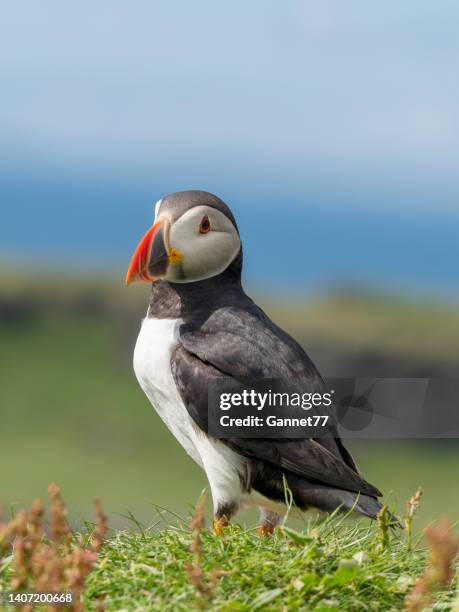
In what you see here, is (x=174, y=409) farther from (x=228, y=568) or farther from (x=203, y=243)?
(x=228, y=568)

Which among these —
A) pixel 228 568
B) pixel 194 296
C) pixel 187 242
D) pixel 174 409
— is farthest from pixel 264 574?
pixel 187 242

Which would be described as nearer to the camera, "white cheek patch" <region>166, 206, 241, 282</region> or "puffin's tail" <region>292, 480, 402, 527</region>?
"puffin's tail" <region>292, 480, 402, 527</region>

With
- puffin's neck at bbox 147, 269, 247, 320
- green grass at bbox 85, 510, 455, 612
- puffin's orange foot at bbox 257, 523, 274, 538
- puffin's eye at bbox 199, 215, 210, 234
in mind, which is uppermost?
puffin's eye at bbox 199, 215, 210, 234

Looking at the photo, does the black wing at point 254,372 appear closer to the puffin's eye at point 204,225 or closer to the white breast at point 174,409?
the white breast at point 174,409

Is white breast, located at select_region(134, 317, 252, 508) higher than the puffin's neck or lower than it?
lower

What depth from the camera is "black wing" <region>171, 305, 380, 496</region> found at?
489 cm

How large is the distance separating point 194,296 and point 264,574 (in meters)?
1.78

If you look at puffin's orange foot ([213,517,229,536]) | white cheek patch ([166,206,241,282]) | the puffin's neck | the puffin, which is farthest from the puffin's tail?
white cheek patch ([166,206,241,282])

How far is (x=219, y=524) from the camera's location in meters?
4.82

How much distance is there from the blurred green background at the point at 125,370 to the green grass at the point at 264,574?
8.18m

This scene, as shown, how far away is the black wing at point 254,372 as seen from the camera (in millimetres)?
4891

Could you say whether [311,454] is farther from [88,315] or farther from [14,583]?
[88,315]

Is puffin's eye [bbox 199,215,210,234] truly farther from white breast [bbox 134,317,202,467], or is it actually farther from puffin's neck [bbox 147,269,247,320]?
white breast [bbox 134,317,202,467]

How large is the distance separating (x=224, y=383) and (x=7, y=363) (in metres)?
15.3
